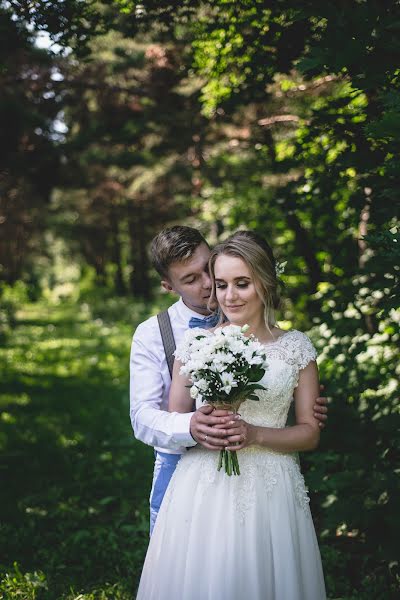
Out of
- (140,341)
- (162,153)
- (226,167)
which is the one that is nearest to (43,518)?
(140,341)

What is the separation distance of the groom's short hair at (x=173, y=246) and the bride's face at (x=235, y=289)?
222 millimetres

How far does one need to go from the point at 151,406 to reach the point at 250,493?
2.15ft

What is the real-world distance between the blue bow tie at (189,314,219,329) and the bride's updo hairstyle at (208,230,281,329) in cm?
13

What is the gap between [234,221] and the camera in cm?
797

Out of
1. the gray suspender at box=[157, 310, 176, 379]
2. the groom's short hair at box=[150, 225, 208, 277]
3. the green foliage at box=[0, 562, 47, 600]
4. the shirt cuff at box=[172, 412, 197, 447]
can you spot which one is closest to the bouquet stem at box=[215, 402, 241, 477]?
the shirt cuff at box=[172, 412, 197, 447]

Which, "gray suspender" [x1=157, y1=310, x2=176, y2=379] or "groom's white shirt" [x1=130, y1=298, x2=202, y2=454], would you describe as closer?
"groom's white shirt" [x1=130, y1=298, x2=202, y2=454]

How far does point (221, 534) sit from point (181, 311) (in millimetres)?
1139

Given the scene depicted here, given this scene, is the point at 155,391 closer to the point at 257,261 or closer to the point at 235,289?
the point at 235,289

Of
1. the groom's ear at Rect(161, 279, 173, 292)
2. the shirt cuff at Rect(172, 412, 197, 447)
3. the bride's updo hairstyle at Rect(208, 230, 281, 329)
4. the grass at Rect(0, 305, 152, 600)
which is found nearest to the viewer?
the shirt cuff at Rect(172, 412, 197, 447)

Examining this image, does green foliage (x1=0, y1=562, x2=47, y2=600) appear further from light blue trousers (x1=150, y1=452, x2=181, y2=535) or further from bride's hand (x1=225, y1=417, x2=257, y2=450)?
bride's hand (x1=225, y1=417, x2=257, y2=450)

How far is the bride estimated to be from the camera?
8.27 feet

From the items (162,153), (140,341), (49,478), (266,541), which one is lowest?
(266,541)

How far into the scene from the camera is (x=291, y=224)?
656 cm

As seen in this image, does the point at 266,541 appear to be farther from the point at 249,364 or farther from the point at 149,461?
the point at 149,461
